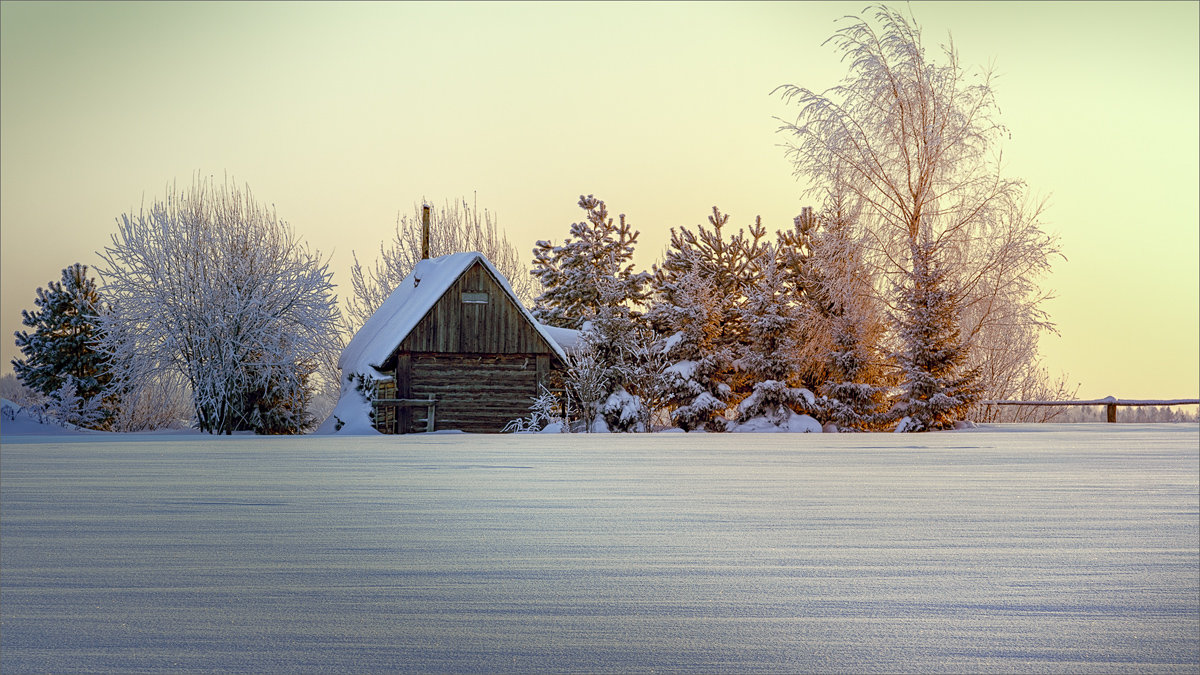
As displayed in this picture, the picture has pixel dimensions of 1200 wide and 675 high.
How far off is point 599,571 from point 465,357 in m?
23.1

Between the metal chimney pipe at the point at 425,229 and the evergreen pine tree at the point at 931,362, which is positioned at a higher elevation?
the metal chimney pipe at the point at 425,229

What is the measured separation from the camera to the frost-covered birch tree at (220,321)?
2769cm

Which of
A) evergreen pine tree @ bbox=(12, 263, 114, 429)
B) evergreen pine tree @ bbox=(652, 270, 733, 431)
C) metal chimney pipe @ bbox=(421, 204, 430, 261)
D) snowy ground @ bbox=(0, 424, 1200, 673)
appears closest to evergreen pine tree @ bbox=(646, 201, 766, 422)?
evergreen pine tree @ bbox=(652, 270, 733, 431)

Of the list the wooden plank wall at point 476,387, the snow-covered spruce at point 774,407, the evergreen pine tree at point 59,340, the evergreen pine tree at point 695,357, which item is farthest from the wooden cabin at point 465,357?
the evergreen pine tree at point 59,340

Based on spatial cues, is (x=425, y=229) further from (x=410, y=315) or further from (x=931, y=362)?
(x=931, y=362)

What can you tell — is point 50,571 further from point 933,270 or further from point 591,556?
point 933,270

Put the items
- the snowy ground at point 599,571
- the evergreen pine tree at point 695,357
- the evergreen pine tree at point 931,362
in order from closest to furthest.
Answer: the snowy ground at point 599,571, the evergreen pine tree at point 931,362, the evergreen pine tree at point 695,357

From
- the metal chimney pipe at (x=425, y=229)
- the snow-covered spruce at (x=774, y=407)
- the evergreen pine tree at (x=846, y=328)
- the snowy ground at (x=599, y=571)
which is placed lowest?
the snowy ground at (x=599, y=571)

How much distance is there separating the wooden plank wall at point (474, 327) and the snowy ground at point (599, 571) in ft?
59.3

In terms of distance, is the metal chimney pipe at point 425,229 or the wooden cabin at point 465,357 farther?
the metal chimney pipe at point 425,229

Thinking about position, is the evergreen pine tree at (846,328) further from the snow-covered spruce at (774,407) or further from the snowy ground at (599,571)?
the snowy ground at (599,571)

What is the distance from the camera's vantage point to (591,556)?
201 inches

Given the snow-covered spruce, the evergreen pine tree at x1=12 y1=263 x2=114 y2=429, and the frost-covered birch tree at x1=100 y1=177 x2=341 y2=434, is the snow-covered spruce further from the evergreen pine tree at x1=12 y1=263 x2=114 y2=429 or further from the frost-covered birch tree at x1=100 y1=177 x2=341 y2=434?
the evergreen pine tree at x1=12 y1=263 x2=114 y2=429

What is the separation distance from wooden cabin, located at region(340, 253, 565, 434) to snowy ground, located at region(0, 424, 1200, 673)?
57.7ft
